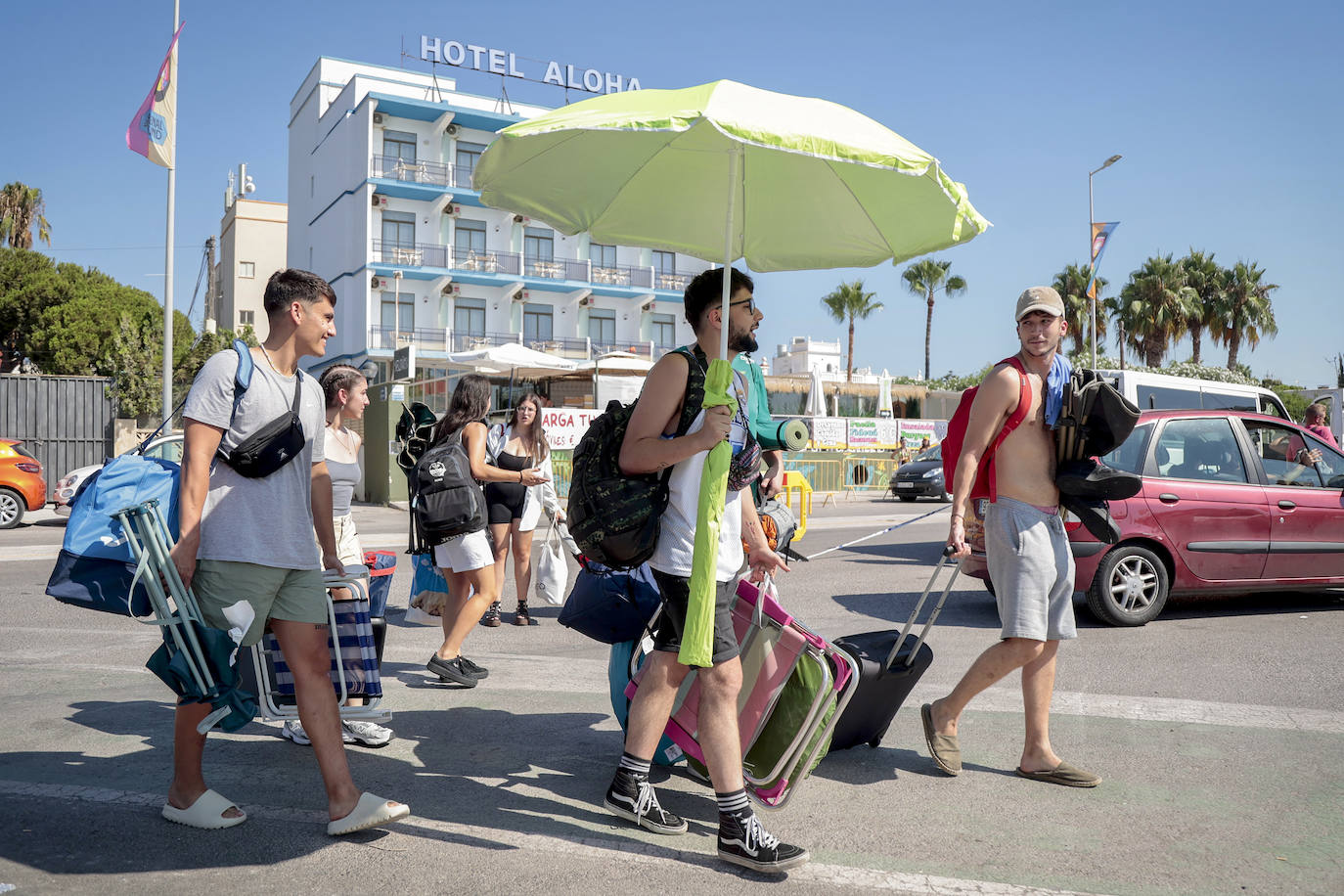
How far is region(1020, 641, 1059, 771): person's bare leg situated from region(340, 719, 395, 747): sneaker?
2.78 meters

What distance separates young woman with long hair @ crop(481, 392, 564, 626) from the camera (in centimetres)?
727

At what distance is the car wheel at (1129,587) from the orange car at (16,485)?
1539 centimetres

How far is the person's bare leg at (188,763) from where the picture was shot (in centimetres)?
346

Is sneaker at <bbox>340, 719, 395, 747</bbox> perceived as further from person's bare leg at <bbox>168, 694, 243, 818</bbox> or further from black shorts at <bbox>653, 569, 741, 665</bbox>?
black shorts at <bbox>653, 569, 741, 665</bbox>

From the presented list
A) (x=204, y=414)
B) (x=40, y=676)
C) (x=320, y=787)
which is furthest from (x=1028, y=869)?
(x=40, y=676)

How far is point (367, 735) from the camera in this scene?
4570 millimetres

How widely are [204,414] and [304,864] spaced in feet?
4.89

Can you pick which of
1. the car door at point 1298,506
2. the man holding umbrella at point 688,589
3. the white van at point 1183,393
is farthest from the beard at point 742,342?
the white van at point 1183,393

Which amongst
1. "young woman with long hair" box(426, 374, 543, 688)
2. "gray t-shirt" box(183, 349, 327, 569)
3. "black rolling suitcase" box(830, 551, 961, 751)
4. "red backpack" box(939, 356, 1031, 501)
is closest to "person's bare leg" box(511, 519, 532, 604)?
"young woman with long hair" box(426, 374, 543, 688)

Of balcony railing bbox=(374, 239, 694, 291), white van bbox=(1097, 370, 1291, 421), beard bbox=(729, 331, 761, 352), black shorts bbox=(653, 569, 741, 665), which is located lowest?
black shorts bbox=(653, 569, 741, 665)

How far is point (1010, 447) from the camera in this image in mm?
4117

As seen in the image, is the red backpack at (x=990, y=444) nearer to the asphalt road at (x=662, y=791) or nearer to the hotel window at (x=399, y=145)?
the asphalt road at (x=662, y=791)

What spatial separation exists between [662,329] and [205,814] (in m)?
44.2

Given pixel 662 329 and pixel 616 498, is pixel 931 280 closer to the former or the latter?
pixel 662 329
